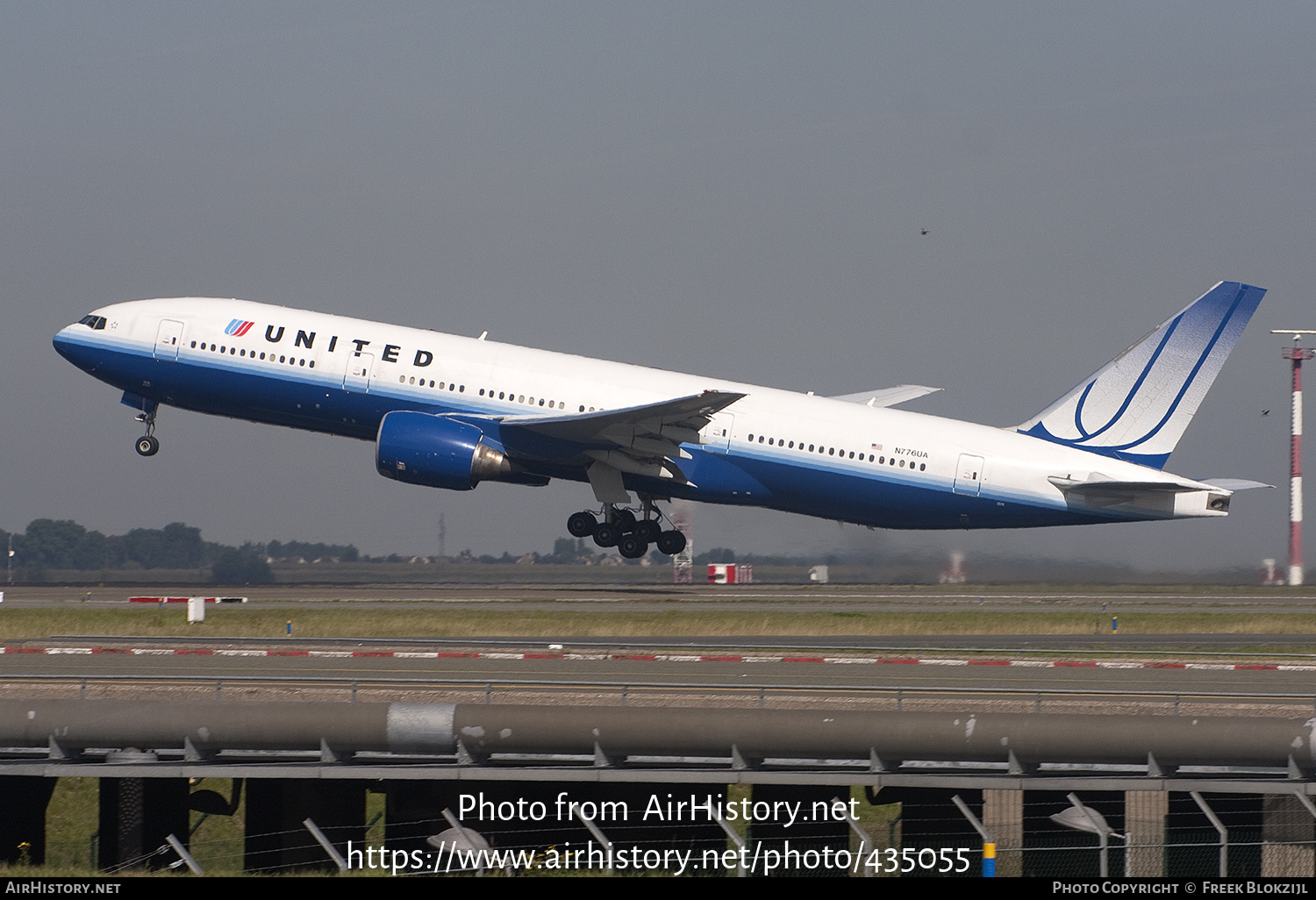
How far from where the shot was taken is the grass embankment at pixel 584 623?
1328 inches

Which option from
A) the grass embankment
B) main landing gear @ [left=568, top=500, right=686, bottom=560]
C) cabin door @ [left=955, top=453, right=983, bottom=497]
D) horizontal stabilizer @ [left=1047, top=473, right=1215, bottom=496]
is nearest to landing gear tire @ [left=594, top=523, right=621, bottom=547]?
main landing gear @ [left=568, top=500, right=686, bottom=560]

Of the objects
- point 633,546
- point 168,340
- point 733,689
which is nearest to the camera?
point 733,689

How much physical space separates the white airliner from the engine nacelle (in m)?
0.05

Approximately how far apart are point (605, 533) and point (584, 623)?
31.0 ft

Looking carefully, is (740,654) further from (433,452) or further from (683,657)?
(433,452)

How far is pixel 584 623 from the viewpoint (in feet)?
114

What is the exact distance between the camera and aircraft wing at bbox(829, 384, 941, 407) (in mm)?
50156

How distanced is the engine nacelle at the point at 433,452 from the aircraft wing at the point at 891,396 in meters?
14.8

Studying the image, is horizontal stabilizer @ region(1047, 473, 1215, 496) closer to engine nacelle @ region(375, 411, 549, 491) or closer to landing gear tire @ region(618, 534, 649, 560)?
Answer: landing gear tire @ region(618, 534, 649, 560)

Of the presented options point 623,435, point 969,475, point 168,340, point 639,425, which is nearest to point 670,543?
point 623,435

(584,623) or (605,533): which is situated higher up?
(605,533)

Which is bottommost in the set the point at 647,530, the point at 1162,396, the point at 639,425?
the point at 647,530
